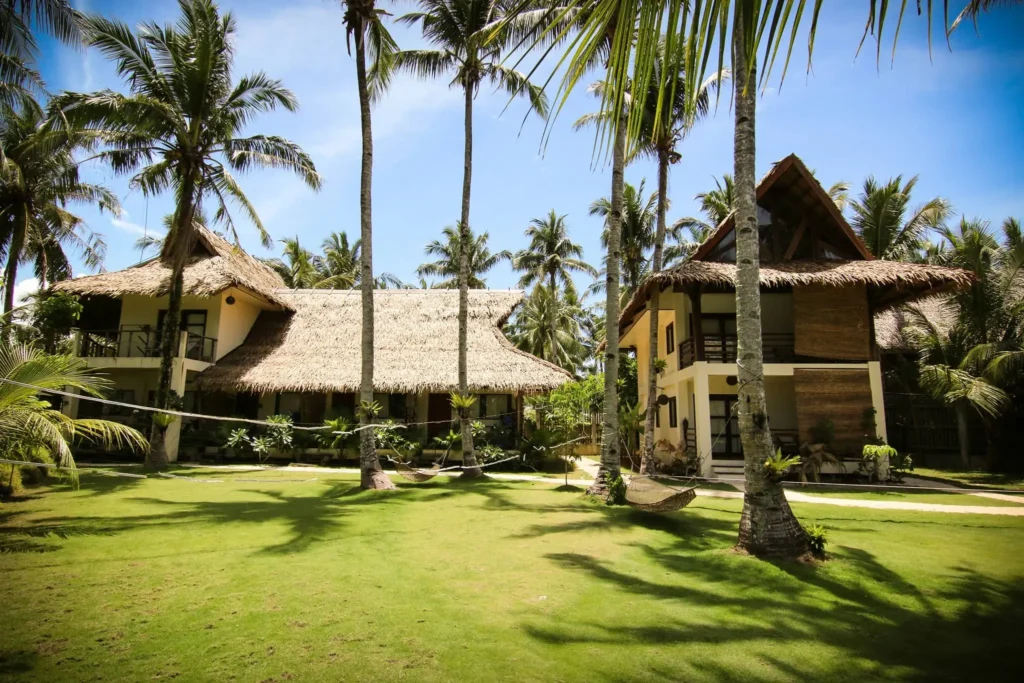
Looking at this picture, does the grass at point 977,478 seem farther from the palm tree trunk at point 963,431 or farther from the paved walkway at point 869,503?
the paved walkway at point 869,503

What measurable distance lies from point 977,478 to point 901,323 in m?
6.52

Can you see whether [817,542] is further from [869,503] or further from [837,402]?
[837,402]

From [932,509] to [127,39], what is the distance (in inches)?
712

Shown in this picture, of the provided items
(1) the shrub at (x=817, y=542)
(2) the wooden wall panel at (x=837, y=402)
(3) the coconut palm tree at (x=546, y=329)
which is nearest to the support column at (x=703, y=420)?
(2) the wooden wall panel at (x=837, y=402)

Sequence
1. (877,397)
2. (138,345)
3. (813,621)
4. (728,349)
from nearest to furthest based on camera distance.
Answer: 1. (813,621)
2. (877,397)
3. (728,349)
4. (138,345)

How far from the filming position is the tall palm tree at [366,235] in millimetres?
10781

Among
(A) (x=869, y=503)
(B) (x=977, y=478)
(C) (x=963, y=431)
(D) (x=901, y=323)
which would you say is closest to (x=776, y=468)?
(A) (x=869, y=503)

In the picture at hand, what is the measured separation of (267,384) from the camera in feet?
53.8

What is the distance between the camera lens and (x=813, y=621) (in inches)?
167

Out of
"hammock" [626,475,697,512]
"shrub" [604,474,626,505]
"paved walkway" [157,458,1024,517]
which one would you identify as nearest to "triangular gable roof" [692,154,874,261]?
"paved walkway" [157,458,1024,517]

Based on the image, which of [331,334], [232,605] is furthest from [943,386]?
[331,334]

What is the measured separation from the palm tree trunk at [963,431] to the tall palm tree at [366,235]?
15178 mm

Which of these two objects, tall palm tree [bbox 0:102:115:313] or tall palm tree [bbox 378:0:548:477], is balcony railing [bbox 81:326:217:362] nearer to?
tall palm tree [bbox 0:102:115:313]

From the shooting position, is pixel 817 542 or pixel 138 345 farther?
pixel 138 345
